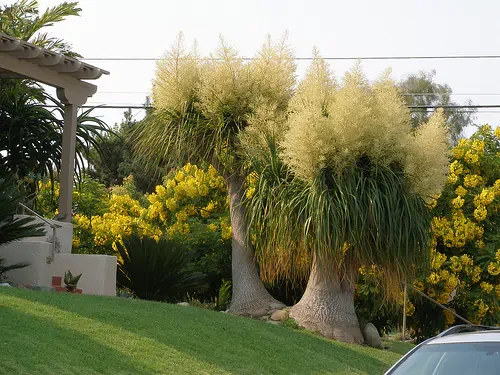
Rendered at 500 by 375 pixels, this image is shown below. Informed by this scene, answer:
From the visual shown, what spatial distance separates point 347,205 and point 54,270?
16.2 ft

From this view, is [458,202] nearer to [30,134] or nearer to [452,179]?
[452,179]

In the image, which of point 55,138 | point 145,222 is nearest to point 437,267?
point 145,222

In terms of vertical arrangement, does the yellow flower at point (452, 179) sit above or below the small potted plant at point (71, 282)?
above

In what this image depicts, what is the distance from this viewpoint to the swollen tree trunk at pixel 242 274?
15875 mm

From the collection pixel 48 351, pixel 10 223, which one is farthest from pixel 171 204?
pixel 48 351

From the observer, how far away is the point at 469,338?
657cm

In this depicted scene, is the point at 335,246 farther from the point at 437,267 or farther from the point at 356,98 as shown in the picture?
the point at 437,267

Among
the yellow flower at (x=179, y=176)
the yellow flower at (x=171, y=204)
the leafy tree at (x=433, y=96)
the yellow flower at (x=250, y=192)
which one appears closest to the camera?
the yellow flower at (x=250, y=192)

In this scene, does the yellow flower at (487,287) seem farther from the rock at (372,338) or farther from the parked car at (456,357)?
the parked car at (456,357)

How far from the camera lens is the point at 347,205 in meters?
13.8

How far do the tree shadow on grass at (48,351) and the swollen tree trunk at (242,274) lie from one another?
6.21m

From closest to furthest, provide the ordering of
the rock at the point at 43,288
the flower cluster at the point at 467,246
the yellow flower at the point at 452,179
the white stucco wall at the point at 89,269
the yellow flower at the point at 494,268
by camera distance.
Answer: the rock at the point at 43,288 → the white stucco wall at the point at 89,269 → the yellow flower at the point at 494,268 → the flower cluster at the point at 467,246 → the yellow flower at the point at 452,179

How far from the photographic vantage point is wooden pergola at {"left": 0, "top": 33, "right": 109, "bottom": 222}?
581 inches

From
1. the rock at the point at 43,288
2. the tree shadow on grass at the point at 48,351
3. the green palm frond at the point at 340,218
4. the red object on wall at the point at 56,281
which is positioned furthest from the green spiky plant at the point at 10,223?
the green palm frond at the point at 340,218
